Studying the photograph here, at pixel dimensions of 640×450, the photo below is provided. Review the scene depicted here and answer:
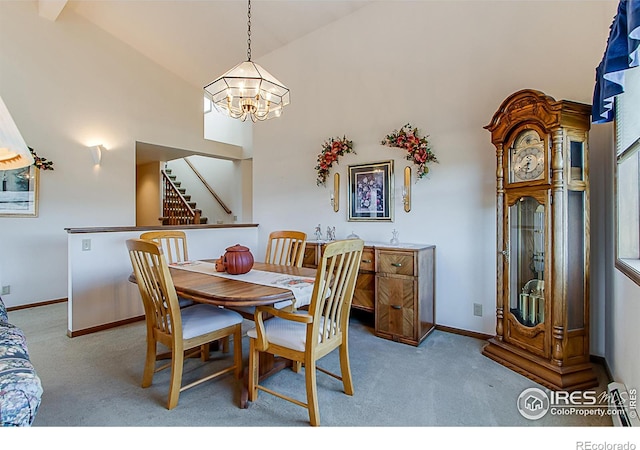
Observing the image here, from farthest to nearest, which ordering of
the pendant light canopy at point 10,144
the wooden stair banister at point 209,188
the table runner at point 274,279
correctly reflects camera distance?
1. the wooden stair banister at point 209,188
2. the table runner at point 274,279
3. the pendant light canopy at point 10,144

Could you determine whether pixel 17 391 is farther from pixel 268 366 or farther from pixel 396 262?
pixel 396 262

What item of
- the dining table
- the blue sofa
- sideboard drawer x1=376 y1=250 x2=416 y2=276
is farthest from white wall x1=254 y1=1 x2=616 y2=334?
the blue sofa

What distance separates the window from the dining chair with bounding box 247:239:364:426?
4.92ft

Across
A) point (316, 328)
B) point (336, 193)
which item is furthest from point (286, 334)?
point (336, 193)

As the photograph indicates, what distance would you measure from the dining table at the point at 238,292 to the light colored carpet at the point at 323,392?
118mm

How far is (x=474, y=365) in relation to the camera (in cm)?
251

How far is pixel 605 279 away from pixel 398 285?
154cm

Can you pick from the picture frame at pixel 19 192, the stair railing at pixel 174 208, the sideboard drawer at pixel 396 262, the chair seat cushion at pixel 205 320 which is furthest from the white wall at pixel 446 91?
the stair railing at pixel 174 208

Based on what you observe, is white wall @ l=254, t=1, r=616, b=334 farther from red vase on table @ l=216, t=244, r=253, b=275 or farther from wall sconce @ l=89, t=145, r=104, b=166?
wall sconce @ l=89, t=145, r=104, b=166

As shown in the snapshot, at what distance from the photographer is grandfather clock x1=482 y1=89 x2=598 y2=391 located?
2.22 m

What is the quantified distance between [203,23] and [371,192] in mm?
3200

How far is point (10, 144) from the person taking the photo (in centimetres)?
159

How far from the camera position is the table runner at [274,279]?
6.44 ft

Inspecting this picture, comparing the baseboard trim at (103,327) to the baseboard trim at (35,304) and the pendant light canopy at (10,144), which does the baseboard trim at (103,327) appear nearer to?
the baseboard trim at (35,304)
